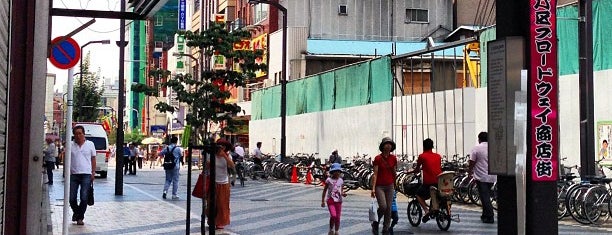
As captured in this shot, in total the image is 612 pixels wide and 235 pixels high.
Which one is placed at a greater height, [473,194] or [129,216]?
[473,194]

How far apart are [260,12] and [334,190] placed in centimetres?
4945

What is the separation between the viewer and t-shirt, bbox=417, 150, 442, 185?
16.5m

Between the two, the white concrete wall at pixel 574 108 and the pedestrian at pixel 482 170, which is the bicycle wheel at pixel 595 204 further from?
the white concrete wall at pixel 574 108

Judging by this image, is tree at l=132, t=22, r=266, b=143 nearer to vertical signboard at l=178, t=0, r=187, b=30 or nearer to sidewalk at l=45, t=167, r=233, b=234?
sidewalk at l=45, t=167, r=233, b=234

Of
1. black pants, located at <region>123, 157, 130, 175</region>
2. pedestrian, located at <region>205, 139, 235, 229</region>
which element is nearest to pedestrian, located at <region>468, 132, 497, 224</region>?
pedestrian, located at <region>205, 139, 235, 229</region>

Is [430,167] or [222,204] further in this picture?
[430,167]

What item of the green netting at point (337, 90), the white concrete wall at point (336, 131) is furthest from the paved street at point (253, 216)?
the green netting at point (337, 90)

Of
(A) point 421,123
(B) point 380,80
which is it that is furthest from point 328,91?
(A) point 421,123

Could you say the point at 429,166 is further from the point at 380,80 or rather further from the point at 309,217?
the point at 380,80

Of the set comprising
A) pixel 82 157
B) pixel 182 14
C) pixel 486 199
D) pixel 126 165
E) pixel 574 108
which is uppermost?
pixel 182 14

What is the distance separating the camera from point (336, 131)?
41844 mm

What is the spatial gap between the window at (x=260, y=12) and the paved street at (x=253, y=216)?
3500 centimetres

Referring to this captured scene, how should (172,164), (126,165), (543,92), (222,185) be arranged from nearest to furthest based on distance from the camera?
1. (543,92)
2. (222,185)
3. (172,164)
4. (126,165)

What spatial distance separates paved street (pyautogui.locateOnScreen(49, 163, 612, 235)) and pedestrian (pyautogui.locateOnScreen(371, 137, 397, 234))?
4.23ft
